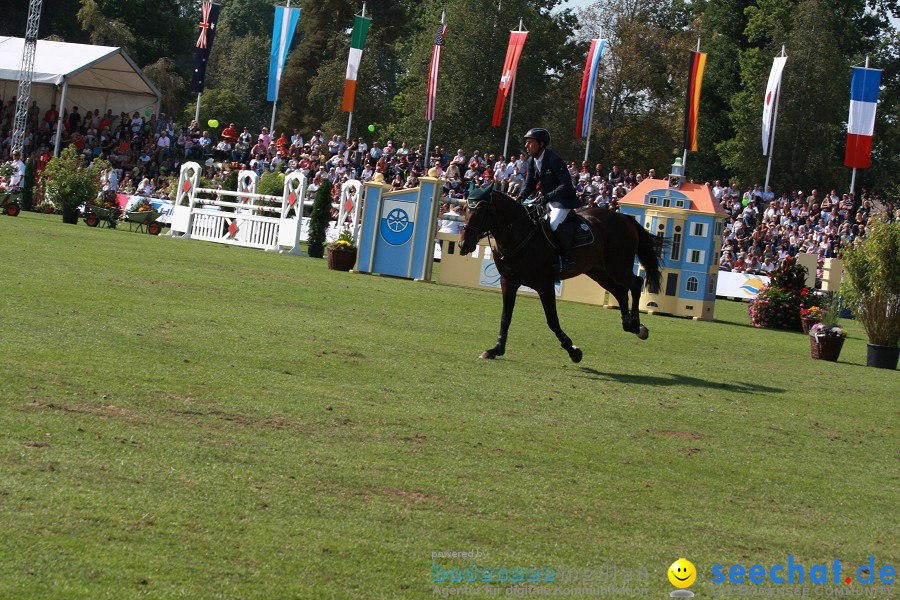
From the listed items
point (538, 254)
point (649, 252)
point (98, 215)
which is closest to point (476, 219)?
point (538, 254)

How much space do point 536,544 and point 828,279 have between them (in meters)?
27.9

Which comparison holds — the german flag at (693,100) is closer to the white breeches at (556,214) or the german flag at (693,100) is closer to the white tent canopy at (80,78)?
the white tent canopy at (80,78)

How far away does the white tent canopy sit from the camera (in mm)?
38719

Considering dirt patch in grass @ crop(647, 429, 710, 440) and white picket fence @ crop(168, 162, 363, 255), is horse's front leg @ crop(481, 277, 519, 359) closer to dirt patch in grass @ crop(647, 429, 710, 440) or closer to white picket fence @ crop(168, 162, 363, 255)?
dirt patch in grass @ crop(647, 429, 710, 440)

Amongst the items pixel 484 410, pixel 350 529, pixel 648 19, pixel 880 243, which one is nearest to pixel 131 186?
pixel 880 243

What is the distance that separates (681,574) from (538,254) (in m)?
7.72

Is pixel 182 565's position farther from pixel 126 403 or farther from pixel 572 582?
pixel 126 403

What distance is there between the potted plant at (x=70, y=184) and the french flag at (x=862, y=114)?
22312mm

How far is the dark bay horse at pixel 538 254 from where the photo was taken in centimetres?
1235

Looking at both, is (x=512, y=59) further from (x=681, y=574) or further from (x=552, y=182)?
(x=681, y=574)

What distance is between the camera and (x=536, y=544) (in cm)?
563

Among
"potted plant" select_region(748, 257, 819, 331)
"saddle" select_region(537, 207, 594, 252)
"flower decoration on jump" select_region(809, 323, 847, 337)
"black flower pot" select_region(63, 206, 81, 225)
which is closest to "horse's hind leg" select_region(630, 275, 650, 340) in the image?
"saddle" select_region(537, 207, 594, 252)

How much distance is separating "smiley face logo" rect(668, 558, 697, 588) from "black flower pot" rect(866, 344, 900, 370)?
1151 cm

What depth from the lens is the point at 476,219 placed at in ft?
40.3
